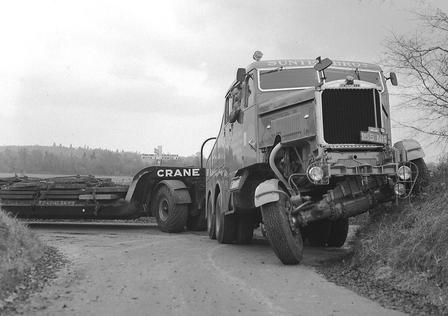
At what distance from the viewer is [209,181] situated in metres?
14.4

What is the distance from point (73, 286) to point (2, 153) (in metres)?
20.9

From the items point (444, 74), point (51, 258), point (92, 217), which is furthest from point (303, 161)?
point (92, 217)

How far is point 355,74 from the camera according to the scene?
10.0m

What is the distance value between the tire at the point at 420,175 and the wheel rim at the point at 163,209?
28.7 ft

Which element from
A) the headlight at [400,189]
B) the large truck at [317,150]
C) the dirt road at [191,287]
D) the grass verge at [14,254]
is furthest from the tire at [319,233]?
the grass verge at [14,254]

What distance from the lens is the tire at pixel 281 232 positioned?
26.0 ft

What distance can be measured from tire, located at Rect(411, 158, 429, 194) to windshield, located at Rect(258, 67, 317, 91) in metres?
2.38

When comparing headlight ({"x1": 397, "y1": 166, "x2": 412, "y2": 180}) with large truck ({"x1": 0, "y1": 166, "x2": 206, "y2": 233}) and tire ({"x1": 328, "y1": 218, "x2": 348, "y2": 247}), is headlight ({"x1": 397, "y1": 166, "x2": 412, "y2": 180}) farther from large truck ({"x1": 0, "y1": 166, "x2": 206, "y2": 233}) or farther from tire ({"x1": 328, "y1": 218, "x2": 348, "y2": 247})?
large truck ({"x1": 0, "y1": 166, "x2": 206, "y2": 233})

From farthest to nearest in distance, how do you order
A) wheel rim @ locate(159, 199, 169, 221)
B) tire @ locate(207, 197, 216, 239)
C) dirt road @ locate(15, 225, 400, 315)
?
1. wheel rim @ locate(159, 199, 169, 221)
2. tire @ locate(207, 197, 216, 239)
3. dirt road @ locate(15, 225, 400, 315)

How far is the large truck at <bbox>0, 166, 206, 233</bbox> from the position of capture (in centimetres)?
1627

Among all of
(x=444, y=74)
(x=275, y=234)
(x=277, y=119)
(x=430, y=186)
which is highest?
(x=444, y=74)

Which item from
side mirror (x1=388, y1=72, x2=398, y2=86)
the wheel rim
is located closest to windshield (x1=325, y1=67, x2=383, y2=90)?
side mirror (x1=388, y1=72, x2=398, y2=86)

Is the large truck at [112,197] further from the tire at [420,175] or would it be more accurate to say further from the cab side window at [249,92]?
the tire at [420,175]

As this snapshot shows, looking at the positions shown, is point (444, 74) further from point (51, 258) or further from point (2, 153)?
point (2, 153)
